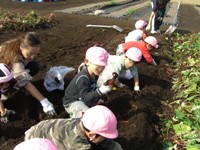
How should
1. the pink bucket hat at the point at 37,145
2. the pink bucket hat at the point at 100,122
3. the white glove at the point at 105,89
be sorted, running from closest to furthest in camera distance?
the pink bucket hat at the point at 37,145 < the pink bucket hat at the point at 100,122 < the white glove at the point at 105,89

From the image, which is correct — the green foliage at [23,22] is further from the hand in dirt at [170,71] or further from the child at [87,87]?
the child at [87,87]

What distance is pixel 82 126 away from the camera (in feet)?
10.1

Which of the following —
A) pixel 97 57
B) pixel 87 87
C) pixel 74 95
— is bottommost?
pixel 74 95

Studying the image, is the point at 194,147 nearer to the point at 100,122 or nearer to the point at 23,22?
the point at 100,122

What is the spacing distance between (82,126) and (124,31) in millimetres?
7089

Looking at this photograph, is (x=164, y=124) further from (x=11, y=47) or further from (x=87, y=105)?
(x=11, y=47)

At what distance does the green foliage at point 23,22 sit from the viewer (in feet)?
28.7

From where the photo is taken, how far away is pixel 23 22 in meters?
9.04

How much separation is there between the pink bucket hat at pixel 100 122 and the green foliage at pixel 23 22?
6.05 metres

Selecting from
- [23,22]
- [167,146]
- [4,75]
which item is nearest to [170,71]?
[167,146]

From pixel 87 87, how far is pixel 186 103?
1758 mm

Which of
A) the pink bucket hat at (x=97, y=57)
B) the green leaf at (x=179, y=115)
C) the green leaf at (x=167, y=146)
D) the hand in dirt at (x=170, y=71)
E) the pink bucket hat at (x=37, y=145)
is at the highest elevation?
the pink bucket hat at (x=37, y=145)

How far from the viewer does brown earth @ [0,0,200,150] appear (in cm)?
429

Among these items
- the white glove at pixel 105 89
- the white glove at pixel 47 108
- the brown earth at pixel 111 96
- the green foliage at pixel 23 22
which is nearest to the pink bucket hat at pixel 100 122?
the brown earth at pixel 111 96
